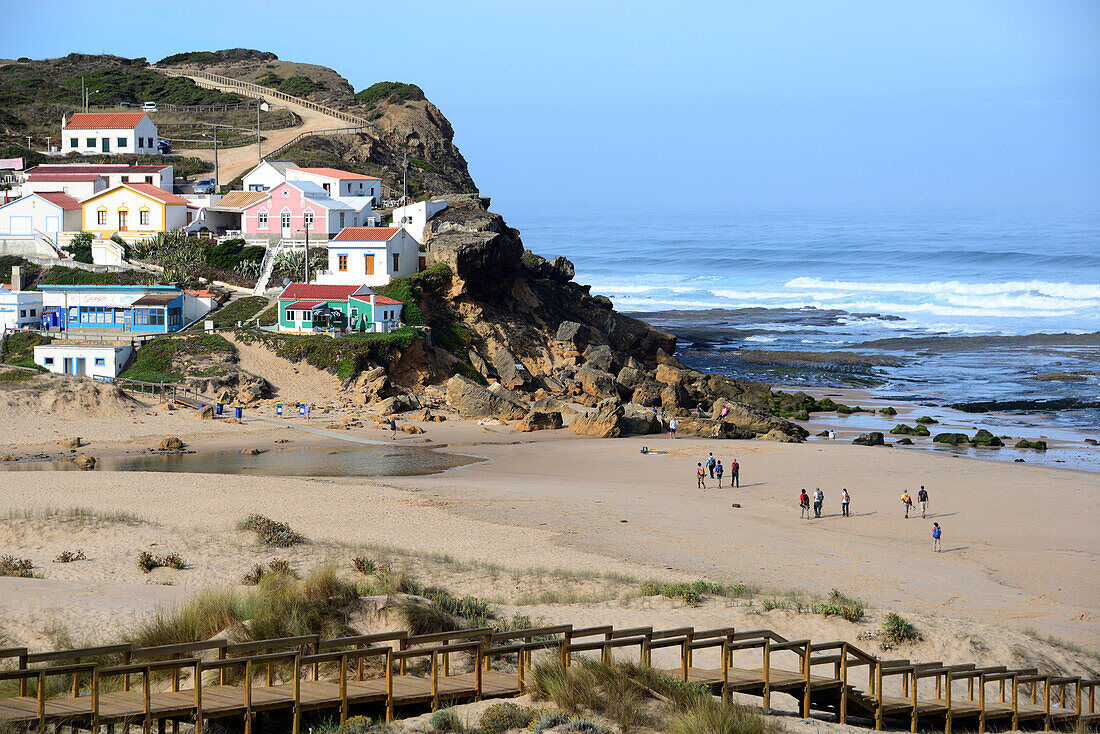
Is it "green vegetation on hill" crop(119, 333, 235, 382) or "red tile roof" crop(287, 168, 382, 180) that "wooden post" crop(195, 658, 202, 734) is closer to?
Result: "green vegetation on hill" crop(119, 333, 235, 382)

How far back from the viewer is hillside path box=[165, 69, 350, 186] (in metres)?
69.3

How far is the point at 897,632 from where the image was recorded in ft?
47.9

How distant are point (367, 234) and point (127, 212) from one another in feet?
47.0

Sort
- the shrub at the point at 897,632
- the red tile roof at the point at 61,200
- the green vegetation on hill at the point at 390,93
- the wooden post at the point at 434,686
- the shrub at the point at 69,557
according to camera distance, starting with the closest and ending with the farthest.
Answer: the wooden post at the point at 434,686 < the shrub at the point at 897,632 < the shrub at the point at 69,557 < the red tile roof at the point at 61,200 < the green vegetation on hill at the point at 390,93

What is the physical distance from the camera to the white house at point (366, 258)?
49.3m

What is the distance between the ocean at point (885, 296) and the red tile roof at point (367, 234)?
18867 millimetres

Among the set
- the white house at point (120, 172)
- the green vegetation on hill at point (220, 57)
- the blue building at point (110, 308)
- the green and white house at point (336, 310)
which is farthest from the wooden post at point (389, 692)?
the green vegetation on hill at point (220, 57)

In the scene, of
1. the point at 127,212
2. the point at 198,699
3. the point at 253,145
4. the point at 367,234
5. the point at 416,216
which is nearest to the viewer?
the point at 198,699

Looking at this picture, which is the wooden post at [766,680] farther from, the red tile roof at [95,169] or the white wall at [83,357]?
the red tile roof at [95,169]

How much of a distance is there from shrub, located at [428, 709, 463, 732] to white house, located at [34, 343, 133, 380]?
34.1 m

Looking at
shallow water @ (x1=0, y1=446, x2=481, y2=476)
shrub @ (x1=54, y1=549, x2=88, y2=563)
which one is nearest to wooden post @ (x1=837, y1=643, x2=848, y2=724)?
shrub @ (x1=54, y1=549, x2=88, y2=563)

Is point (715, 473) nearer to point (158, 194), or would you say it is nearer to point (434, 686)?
point (434, 686)

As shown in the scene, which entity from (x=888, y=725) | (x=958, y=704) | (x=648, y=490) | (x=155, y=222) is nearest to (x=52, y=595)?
(x=888, y=725)

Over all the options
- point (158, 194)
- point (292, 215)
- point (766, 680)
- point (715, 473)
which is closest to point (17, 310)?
point (158, 194)
